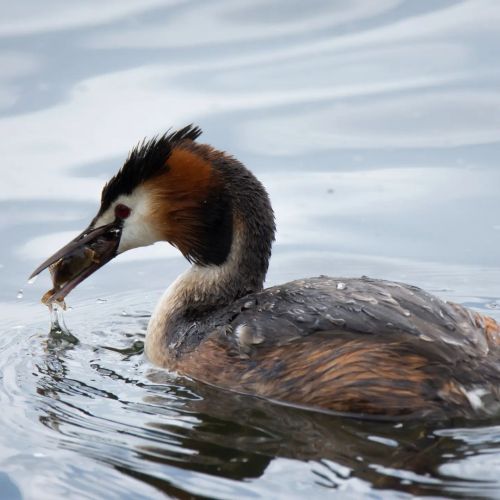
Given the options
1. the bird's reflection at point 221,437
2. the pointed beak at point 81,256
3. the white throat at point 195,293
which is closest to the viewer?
the bird's reflection at point 221,437

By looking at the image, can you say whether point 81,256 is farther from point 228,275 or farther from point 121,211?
point 228,275

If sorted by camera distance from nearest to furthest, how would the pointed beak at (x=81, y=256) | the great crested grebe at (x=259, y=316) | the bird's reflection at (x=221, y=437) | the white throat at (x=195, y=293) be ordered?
the bird's reflection at (x=221, y=437), the great crested grebe at (x=259, y=316), the white throat at (x=195, y=293), the pointed beak at (x=81, y=256)

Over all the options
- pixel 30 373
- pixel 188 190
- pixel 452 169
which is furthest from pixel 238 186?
pixel 452 169

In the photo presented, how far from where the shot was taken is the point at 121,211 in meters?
7.71

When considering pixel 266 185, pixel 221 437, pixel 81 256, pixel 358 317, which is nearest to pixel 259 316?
pixel 358 317

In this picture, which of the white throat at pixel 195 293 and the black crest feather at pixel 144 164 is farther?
the white throat at pixel 195 293

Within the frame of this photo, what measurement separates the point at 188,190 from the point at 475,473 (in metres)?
2.60

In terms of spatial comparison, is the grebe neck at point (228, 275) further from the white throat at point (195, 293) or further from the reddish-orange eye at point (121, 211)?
the reddish-orange eye at point (121, 211)

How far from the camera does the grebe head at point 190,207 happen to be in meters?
7.54

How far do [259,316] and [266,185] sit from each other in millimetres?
3422

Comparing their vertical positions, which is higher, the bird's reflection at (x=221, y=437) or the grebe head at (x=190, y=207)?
the grebe head at (x=190, y=207)

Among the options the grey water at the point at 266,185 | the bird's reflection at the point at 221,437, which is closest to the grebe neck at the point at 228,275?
the grey water at the point at 266,185

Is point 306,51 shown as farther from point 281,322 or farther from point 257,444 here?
point 257,444

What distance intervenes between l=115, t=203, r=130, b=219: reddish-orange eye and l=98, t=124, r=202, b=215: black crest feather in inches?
2.3
